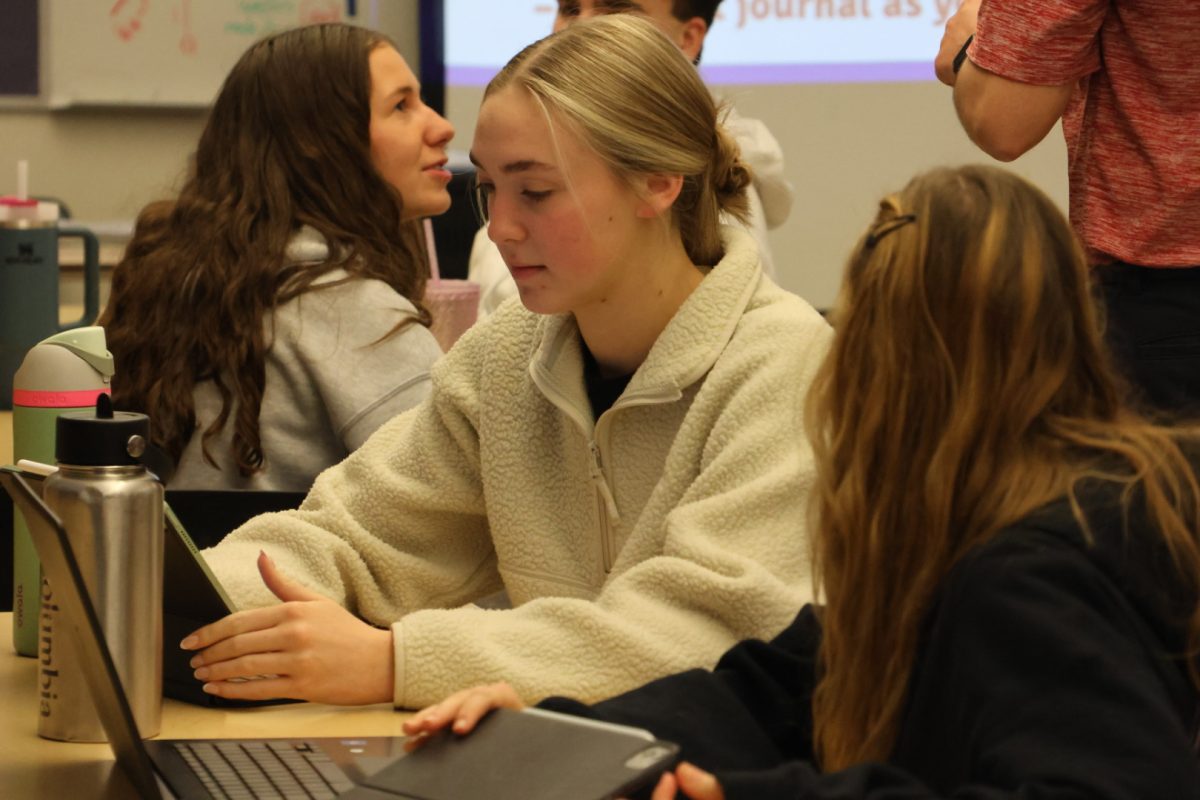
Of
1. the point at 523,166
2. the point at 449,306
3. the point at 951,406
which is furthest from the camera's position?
the point at 449,306

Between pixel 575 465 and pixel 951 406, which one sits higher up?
pixel 951 406

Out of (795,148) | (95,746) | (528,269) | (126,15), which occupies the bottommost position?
(95,746)

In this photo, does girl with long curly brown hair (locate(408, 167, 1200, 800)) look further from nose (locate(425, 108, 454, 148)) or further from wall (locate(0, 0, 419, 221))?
wall (locate(0, 0, 419, 221))

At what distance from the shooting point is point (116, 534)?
98 cm

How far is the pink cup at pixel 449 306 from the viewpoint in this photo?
205 cm

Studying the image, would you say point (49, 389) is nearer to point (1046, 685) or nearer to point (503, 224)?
point (503, 224)

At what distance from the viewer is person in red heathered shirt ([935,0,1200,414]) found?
53.9 inches

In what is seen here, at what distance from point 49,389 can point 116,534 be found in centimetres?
→ 25

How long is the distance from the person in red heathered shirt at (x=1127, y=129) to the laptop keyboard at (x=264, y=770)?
734mm

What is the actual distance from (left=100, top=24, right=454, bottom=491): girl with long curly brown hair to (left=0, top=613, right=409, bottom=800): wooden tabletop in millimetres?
622

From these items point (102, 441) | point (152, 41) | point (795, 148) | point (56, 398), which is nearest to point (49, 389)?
point (56, 398)

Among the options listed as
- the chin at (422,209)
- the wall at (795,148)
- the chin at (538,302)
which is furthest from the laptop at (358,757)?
the wall at (795,148)

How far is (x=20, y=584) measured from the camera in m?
1.21

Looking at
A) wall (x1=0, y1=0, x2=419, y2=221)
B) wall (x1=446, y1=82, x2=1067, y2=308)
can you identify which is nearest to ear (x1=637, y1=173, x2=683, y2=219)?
wall (x1=446, y1=82, x2=1067, y2=308)
